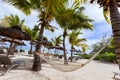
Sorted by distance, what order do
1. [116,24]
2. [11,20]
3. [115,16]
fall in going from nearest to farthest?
[116,24] → [115,16] → [11,20]

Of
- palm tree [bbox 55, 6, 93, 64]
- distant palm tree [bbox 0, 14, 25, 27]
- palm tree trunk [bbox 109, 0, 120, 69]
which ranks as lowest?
palm tree trunk [bbox 109, 0, 120, 69]

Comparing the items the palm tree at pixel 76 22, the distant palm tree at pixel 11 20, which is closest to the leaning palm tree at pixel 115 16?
the palm tree at pixel 76 22

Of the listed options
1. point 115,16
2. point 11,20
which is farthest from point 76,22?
point 11,20

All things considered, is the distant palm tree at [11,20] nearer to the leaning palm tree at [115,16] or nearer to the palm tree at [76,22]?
the palm tree at [76,22]

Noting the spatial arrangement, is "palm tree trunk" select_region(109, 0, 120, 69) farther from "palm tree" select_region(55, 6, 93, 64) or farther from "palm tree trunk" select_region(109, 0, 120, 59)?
"palm tree" select_region(55, 6, 93, 64)

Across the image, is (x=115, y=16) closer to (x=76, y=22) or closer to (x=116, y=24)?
(x=116, y=24)

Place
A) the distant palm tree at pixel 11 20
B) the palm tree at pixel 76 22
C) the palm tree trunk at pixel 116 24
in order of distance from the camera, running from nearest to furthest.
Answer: the palm tree trunk at pixel 116 24 → the palm tree at pixel 76 22 → the distant palm tree at pixel 11 20

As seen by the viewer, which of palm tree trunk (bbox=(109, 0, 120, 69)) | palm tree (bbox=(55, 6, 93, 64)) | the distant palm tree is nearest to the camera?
palm tree trunk (bbox=(109, 0, 120, 69))

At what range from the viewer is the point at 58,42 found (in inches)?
1407

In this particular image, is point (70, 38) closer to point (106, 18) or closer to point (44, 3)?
point (44, 3)

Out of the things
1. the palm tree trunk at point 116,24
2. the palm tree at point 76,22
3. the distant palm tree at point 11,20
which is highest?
the distant palm tree at point 11,20

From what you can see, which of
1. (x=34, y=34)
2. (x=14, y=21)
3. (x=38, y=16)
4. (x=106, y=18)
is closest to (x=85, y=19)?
(x=38, y=16)

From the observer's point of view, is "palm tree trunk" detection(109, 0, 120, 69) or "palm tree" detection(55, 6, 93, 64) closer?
"palm tree trunk" detection(109, 0, 120, 69)

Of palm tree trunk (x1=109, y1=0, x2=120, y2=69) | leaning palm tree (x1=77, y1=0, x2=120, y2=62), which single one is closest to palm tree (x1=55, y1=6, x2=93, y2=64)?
leaning palm tree (x1=77, y1=0, x2=120, y2=62)
